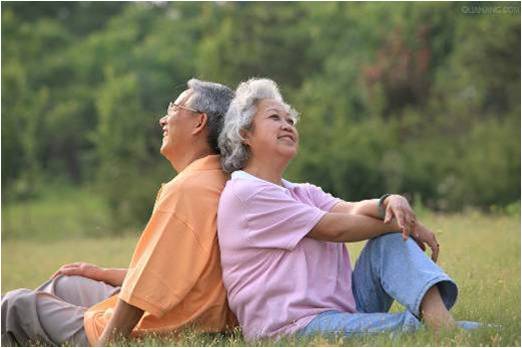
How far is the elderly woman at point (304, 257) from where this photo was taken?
397 cm

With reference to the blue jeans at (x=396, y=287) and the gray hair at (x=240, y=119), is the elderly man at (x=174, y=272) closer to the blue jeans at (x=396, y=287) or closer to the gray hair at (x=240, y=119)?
the gray hair at (x=240, y=119)

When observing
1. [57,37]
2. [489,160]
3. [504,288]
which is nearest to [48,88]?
[57,37]

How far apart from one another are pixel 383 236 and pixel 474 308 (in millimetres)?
1015

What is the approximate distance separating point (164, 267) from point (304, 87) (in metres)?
17.3

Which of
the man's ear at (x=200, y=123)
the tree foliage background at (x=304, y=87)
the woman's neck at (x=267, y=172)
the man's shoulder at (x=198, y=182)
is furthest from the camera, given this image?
the tree foliage background at (x=304, y=87)

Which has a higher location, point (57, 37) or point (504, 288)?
point (57, 37)

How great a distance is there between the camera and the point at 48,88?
91.1 feet

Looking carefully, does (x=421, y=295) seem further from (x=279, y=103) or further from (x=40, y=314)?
(x=40, y=314)

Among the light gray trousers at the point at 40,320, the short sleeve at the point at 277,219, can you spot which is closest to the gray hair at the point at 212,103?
the short sleeve at the point at 277,219

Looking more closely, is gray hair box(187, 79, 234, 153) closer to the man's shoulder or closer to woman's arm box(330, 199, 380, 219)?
the man's shoulder

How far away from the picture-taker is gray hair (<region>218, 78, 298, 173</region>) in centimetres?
427

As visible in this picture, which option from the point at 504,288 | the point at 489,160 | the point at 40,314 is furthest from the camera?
the point at 489,160

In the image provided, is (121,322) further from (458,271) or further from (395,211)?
(458,271)

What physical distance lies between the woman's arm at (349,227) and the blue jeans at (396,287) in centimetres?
6
